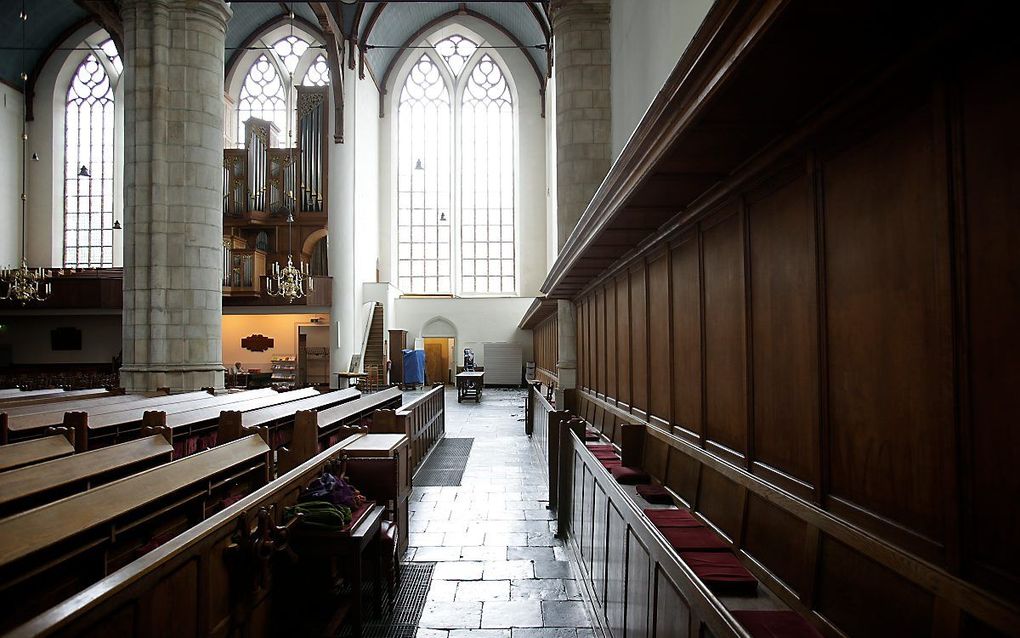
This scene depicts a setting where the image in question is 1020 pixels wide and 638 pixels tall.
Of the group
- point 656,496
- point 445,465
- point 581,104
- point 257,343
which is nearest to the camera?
point 656,496

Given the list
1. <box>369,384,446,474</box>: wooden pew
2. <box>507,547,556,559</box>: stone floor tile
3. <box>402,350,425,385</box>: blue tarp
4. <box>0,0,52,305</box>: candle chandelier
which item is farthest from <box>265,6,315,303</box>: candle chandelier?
<box>507,547,556,559</box>: stone floor tile

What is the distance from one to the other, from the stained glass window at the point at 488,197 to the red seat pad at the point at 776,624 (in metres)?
21.5

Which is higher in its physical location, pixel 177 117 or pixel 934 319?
pixel 177 117

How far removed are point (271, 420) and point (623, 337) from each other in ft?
12.5

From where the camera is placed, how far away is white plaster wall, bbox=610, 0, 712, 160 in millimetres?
5309

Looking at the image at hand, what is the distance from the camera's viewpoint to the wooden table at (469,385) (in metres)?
16.9

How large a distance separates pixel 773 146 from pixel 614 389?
3.81m

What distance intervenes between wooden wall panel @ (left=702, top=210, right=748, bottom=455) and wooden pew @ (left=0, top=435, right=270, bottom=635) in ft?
8.35

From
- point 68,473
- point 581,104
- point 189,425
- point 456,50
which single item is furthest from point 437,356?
point 68,473

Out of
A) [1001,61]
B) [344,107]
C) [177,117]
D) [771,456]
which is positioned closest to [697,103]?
[1001,61]

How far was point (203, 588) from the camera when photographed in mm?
2387

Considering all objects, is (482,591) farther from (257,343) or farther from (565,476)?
(257,343)

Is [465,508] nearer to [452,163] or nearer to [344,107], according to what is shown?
[344,107]

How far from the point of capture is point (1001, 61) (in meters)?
1.47
